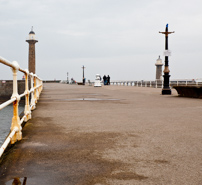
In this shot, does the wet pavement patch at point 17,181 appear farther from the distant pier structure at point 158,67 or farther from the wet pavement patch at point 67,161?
the distant pier structure at point 158,67

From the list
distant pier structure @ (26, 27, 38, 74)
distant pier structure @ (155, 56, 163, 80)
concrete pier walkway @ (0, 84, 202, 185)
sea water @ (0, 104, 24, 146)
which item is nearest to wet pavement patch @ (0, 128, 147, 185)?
concrete pier walkway @ (0, 84, 202, 185)


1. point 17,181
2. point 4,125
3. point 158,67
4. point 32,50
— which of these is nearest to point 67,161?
point 17,181

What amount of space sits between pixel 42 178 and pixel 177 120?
14.1 feet

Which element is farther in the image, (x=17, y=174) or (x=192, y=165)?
(x=192, y=165)

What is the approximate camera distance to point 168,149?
3725 millimetres

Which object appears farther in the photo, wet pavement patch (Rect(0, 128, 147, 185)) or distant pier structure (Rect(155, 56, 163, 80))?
distant pier structure (Rect(155, 56, 163, 80))

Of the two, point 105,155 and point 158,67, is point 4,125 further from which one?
point 158,67

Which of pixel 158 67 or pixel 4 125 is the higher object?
pixel 158 67

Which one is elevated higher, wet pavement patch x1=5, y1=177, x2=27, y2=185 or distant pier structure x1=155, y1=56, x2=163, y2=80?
distant pier structure x1=155, y1=56, x2=163, y2=80

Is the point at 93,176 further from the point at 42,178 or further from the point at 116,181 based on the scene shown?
the point at 42,178

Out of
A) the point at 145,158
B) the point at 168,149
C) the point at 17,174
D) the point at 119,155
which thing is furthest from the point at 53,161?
the point at 168,149

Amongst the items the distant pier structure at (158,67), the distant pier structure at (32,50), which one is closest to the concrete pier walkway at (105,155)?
the distant pier structure at (32,50)

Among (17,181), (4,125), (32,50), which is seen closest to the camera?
(17,181)

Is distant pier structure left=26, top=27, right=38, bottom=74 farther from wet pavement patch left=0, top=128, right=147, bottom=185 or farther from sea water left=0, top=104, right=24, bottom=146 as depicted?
wet pavement patch left=0, top=128, right=147, bottom=185
